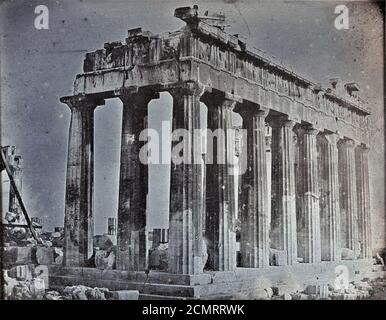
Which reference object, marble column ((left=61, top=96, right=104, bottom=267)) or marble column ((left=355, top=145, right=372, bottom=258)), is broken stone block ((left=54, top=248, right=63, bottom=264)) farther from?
marble column ((left=355, top=145, right=372, bottom=258))

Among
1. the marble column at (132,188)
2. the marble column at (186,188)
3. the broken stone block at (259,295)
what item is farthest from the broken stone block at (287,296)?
the marble column at (132,188)

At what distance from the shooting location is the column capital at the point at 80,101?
1116 cm

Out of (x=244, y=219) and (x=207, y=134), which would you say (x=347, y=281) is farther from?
(x=207, y=134)

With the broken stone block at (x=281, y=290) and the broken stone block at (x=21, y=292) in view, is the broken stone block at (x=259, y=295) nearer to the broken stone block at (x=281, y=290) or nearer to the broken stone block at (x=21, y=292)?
the broken stone block at (x=281, y=290)

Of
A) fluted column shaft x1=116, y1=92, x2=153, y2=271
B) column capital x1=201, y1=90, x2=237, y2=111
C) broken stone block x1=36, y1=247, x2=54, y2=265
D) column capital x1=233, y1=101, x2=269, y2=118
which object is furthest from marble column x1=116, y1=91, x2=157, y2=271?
column capital x1=233, y1=101, x2=269, y2=118

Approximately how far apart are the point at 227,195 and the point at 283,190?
1425 mm

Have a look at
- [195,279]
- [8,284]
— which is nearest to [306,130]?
[195,279]

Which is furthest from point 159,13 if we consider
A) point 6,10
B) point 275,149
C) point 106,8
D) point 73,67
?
point 275,149

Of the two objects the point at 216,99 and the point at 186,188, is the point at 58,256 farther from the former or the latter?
the point at 216,99

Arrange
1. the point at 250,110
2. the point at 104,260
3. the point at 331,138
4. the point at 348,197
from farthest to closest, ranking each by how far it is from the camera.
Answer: the point at 331,138
the point at 348,197
the point at 250,110
the point at 104,260

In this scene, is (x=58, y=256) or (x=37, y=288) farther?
(x=58, y=256)

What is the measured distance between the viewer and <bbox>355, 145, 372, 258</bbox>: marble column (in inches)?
444

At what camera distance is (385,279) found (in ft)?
35.7

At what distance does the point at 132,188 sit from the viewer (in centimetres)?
1091
